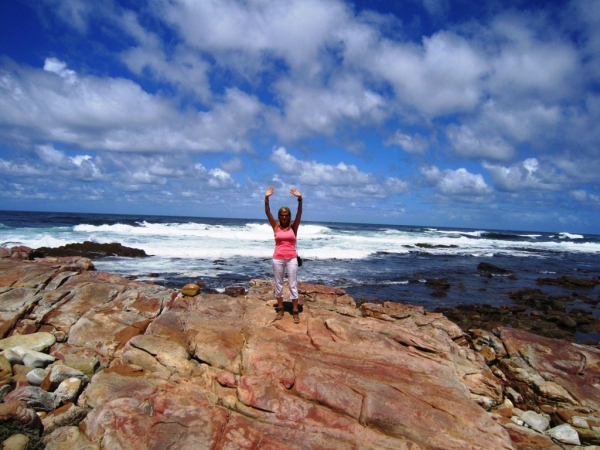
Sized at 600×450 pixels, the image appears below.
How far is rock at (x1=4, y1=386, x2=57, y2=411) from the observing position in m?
5.16

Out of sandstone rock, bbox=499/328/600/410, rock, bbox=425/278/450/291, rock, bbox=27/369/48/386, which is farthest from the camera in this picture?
rock, bbox=425/278/450/291

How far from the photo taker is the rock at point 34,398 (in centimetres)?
516

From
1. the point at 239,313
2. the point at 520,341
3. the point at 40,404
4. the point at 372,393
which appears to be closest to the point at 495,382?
the point at 520,341

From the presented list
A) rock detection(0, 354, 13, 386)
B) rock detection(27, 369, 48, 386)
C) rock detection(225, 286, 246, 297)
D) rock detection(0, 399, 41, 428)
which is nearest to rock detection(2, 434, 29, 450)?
rock detection(0, 399, 41, 428)

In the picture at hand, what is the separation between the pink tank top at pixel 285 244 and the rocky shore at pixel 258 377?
1.35 m

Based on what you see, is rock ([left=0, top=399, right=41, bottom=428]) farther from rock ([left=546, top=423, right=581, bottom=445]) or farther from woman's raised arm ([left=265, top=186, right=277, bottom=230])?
rock ([left=546, top=423, right=581, bottom=445])

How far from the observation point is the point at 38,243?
2800cm

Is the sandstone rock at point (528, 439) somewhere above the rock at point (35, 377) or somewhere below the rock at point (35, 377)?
below

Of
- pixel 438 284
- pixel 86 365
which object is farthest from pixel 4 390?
pixel 438 284

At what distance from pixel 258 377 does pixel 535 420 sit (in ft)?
16.6

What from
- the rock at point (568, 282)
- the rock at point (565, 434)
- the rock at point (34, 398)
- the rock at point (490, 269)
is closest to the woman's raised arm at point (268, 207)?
the rock at point (34, 398)

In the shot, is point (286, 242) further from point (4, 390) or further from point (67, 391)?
point (4, 390)

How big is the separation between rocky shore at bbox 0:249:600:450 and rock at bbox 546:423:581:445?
0.06 ft

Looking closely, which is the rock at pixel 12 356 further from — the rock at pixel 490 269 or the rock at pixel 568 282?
the rock at pixel 490 269
